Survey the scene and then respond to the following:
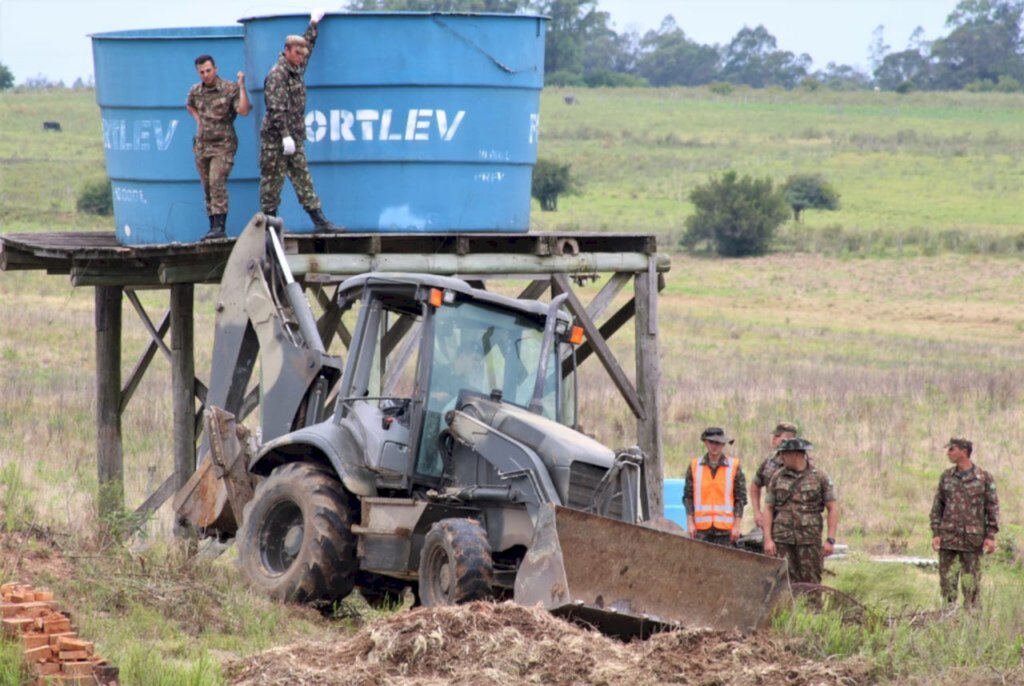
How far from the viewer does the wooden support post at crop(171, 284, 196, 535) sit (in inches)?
542

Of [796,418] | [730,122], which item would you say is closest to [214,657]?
[796,418]

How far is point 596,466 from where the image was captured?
9.27 metres

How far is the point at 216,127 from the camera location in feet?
40.6

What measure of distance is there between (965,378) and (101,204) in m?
28.1

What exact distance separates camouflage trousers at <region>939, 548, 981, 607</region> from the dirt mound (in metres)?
3.44

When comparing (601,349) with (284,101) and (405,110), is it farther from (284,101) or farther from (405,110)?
(284,101)

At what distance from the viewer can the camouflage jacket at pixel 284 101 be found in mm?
11648

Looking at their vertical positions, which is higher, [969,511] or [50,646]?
[50,646]

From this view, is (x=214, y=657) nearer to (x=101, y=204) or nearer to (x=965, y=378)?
(x=965, y=378)

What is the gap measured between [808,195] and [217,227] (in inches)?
1748

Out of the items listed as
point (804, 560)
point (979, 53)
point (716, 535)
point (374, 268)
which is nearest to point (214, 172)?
point (374, 268)

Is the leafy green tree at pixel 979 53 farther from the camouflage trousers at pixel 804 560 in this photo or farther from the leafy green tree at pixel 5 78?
the camouflage trousers at pixel 804 560

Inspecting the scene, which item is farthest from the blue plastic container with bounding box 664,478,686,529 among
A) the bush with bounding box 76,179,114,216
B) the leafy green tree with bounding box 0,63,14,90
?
the leafy green tree with bounding box 0,63,14,90

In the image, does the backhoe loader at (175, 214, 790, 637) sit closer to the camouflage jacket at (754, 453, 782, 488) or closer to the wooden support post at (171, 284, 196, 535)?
the camouflage jacket at (754, 453, 782, 488)
